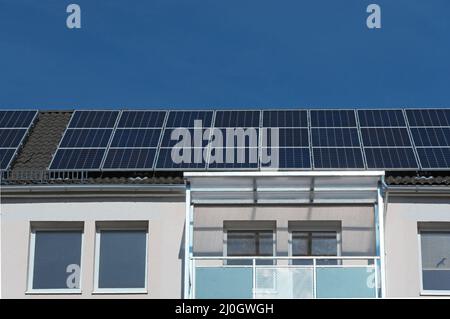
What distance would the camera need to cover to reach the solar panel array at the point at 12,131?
2245 centimetres

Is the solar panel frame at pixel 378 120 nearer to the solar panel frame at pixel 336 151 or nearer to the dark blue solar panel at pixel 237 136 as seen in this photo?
the solar panel frame at pixel 336 151

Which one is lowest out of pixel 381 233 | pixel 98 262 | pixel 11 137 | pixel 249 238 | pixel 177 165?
pixel 98 262

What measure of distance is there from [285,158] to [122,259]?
4.02 m

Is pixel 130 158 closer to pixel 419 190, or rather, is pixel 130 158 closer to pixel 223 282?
pixel 223 282

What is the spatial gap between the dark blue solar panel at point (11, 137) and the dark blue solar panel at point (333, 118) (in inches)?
263

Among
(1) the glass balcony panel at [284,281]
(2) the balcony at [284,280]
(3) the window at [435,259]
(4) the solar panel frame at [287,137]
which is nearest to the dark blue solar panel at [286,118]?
(4) the solar panel frame at [287,137]

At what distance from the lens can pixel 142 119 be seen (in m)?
24.5

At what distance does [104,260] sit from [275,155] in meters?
4.22

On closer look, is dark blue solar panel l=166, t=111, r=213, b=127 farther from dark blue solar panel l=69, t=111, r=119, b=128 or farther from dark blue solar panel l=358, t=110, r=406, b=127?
dark blue solar panel l=358, t=110, r=406, b=127

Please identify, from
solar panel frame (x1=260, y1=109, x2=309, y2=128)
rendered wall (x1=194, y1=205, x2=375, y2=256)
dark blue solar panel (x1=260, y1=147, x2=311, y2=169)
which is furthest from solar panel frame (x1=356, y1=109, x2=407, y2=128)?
rendered wall (x1=194, y1=205, x2=375, y2=256)

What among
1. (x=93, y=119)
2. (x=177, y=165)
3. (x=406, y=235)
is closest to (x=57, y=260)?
(x=177, y=165)

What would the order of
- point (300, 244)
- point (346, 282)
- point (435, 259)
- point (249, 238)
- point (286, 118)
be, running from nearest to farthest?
point (346, 282) → point (435, 259) → point (300, 244) → point (249, 238) → point (286, 118)
